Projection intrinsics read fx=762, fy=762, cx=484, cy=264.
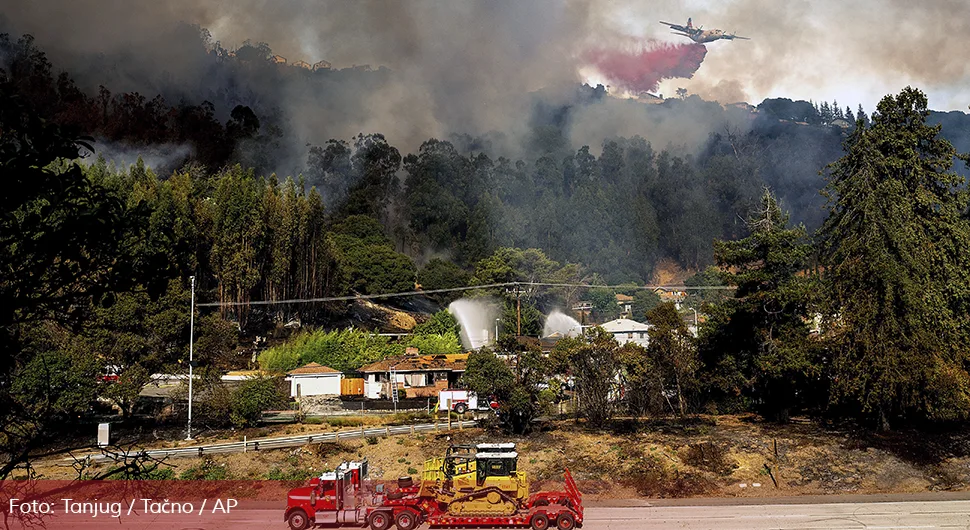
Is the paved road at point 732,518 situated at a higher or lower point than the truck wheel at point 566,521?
lower

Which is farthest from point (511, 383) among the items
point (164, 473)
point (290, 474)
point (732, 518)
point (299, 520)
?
point (164, 473)

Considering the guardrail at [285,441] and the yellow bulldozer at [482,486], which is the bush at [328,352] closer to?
the guardrail at [285,441]

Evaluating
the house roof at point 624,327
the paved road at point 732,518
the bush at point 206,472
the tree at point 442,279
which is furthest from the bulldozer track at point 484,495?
the tree at point 442,279

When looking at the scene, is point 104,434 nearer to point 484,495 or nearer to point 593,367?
point 484,495

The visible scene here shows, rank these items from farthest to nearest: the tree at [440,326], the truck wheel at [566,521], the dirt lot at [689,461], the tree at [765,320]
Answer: the tree at [440,326]
the tree at [765,320]
the dirt lot at [689,461]
the truck wheel at [566,521]

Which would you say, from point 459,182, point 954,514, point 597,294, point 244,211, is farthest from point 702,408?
point 459,182

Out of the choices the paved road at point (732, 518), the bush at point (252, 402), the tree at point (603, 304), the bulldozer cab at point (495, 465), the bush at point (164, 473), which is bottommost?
the paved road at point (732, 518)
